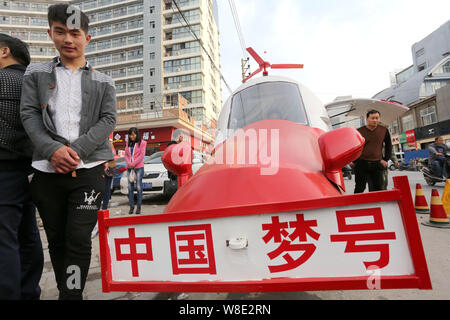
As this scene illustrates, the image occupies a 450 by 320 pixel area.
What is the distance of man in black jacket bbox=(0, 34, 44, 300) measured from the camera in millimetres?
1238

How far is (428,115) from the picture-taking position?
2727cm

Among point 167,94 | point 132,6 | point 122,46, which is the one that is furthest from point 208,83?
point 132,6

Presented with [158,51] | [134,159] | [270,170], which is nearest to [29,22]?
[158,51]

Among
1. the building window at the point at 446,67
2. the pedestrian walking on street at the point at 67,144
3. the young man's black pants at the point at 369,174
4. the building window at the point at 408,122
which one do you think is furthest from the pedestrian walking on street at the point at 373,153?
the building window at the point at 446,67

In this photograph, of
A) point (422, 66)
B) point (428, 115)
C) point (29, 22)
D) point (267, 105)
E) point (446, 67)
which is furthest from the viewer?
point (29, 22)

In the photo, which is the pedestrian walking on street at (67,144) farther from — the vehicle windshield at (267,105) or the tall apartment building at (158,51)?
the tall apartment building at (158,51)

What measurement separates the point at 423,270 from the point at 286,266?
1.43ft

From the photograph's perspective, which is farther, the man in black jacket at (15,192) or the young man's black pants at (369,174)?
the young man's black pants at (369,174)

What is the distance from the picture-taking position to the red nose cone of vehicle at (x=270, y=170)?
1.14m

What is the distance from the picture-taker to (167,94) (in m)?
31.2

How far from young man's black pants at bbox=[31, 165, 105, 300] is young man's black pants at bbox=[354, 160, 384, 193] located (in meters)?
3.58

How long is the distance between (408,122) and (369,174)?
3575cm

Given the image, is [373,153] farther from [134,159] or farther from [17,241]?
[134,159]
